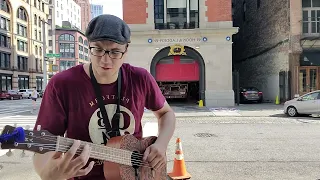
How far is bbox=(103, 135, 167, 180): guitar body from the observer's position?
2.04m

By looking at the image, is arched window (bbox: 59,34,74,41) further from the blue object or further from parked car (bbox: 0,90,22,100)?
the blue object

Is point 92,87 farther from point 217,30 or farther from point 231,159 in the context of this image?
point 217,30

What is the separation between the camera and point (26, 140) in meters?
1.51

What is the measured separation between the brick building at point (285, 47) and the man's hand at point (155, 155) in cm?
2086

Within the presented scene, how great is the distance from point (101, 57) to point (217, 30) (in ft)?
62.2

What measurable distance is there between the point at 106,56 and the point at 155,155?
0.85 m

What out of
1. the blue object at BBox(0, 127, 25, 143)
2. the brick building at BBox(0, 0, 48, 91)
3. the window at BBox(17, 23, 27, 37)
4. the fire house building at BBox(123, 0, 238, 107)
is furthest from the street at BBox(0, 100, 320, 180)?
the window at BBox(17, 23, 27, 37)

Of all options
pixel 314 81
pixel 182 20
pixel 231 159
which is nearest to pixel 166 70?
pixel 182 20

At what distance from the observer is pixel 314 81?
21.2 metres

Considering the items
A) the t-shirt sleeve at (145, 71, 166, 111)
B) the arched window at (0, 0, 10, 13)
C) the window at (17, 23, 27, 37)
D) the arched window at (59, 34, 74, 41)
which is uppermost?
the arched window at (59, 34, 74, 41)

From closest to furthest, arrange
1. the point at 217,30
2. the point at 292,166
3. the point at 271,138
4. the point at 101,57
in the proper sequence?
1. the point at 101,57
2. the point at 292,166
3. the point at 271,138
4. the point at 217,30

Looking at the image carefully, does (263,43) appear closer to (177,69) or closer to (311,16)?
(311,16)

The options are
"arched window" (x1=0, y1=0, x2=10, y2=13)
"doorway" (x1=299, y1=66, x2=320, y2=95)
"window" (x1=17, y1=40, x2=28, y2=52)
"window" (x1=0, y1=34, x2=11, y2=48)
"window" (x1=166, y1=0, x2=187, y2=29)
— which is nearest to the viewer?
"doorway" (x1=299, y1=66, x2=320, y2=95)

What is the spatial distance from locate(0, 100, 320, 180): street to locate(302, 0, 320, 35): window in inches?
471
